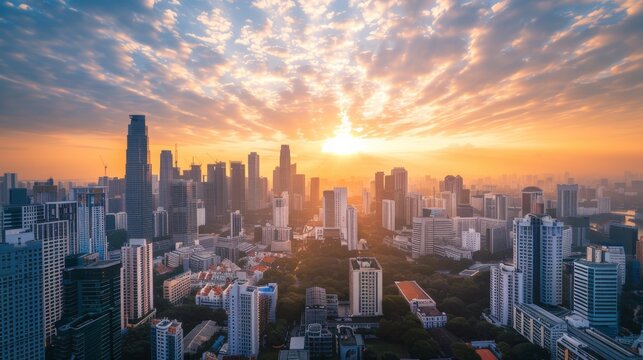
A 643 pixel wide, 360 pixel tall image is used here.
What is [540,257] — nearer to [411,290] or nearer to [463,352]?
[411,290]

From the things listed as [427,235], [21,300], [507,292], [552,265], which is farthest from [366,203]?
[21,300]

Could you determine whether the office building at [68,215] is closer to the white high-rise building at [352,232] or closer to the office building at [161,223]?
the office building at [161,223]

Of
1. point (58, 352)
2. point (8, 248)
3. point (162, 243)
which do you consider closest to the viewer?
point (8, 248)

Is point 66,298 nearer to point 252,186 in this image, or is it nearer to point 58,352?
point 58,352

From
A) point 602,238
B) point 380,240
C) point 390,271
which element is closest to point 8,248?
point 390,271

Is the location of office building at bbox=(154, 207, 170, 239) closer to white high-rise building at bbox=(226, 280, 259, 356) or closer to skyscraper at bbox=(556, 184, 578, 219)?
white high-rise building at bbox=(226, 280, 259, 356)

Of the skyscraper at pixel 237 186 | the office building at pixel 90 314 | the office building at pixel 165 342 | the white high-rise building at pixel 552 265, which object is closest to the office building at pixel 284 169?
the skyscraper at pixel 237 186
